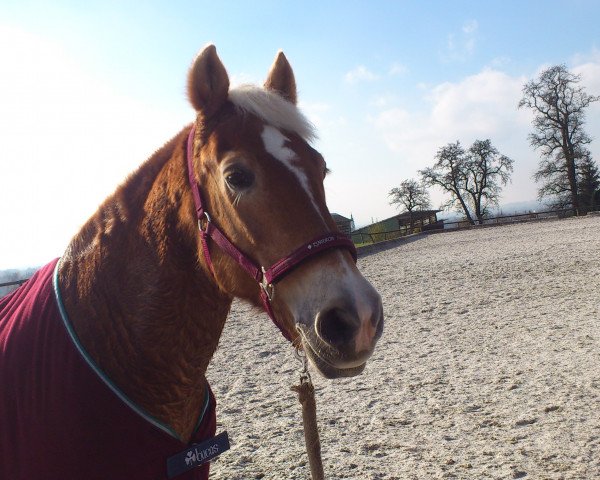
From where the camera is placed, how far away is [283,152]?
1936 millimetres

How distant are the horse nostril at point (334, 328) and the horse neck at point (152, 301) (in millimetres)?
621

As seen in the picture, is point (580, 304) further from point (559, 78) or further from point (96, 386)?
point (559, 78)

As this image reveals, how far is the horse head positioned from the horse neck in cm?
14

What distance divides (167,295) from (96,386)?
0.43m

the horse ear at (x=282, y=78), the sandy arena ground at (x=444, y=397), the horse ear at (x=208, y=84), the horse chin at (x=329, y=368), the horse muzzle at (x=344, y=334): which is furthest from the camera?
the sandy arena ground at (x=444, y=397)

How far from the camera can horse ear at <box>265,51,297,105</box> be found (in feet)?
8.27

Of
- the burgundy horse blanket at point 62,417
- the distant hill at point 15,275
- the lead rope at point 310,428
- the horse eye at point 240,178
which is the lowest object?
the lead rope at point 310,428

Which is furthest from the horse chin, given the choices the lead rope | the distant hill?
the distant hill

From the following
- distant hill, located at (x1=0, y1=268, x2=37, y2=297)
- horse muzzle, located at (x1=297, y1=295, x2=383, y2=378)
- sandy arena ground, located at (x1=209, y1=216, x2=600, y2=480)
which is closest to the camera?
horse muzzle, located at (x1=297, y1=295, x2=383, y2=378)

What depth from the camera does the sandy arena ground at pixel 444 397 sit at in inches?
146

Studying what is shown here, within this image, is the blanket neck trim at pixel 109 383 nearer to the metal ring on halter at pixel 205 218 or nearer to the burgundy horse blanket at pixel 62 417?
the burgundy horse blanket at pixel 62 417

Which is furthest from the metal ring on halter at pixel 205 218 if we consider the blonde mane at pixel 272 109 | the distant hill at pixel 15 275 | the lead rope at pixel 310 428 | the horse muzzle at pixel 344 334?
the distant hill at pixel 15 275

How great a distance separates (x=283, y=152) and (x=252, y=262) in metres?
0.45

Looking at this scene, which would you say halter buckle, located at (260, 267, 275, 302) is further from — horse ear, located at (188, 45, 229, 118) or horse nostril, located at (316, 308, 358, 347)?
horse ear, located at (188, 45, 229, 118)
